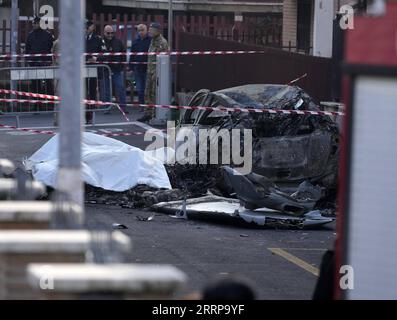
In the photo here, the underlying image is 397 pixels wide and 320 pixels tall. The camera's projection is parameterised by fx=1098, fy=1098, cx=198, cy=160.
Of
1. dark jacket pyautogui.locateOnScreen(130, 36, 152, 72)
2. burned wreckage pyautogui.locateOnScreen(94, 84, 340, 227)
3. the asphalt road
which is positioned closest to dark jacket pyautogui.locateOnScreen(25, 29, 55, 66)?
dark jacket pyautogui.locateOnScreen(130, 36, 152, 72)

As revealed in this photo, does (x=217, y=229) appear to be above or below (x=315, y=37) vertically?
below

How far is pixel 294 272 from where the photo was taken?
9.68 m

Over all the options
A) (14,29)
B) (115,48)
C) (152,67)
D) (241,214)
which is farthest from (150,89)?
(241,214)

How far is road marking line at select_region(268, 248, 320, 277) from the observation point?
980 centimetres

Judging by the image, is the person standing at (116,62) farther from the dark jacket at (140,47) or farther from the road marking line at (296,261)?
the road marking line at (296,261)

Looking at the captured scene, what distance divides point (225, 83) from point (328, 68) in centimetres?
439

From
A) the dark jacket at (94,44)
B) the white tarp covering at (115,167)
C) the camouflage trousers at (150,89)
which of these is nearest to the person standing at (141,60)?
the camouflage trousers at (150,89)

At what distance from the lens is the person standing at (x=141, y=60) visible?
2333cm

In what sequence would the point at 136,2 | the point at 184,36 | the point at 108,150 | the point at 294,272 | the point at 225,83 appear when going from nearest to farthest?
the point at 294,272 < the point at 108,150 < the point at 225,83 < the point at 184,36 < the point at 136,2

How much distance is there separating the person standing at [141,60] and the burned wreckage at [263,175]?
8.42 meters

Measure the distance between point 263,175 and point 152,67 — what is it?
9.04m

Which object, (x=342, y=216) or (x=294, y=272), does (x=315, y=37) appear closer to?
(x=294, y=272)

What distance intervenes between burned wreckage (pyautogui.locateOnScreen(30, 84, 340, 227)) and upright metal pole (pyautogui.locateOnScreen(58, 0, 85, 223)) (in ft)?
22.1
